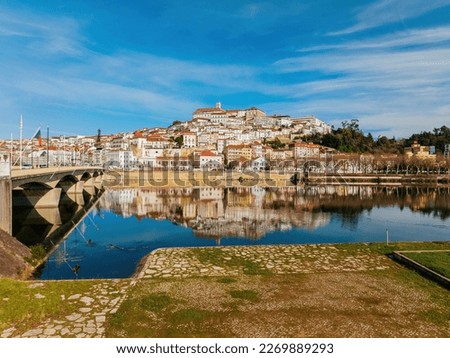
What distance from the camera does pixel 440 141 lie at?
153250mm

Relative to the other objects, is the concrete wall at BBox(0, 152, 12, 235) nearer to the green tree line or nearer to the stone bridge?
the stone bridge

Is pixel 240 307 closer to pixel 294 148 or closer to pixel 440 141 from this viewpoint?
pixel 294 148

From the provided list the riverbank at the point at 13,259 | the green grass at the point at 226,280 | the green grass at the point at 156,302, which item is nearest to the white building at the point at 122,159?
the riverbank at the point at 13,259

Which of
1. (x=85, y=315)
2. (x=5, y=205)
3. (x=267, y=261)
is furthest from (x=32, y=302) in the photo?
(x=5, y=205)

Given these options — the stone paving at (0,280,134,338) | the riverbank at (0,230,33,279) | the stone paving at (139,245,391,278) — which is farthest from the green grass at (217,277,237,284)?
the riverbank at (0,230,33,279)

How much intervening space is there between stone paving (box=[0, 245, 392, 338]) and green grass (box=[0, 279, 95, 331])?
218 mm

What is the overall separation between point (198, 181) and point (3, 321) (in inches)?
3199

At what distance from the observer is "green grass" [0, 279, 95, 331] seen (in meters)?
8.48

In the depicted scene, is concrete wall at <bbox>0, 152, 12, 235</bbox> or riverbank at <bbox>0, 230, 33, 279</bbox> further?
concrete wall at <bbox>0, 152, 12, 235</bbox>

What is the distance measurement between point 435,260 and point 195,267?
33.6ft

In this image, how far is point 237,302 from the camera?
9.88 meters

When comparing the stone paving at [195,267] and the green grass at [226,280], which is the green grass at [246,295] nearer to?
the green grass at [226,280]

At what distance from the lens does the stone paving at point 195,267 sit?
8.25 metres
